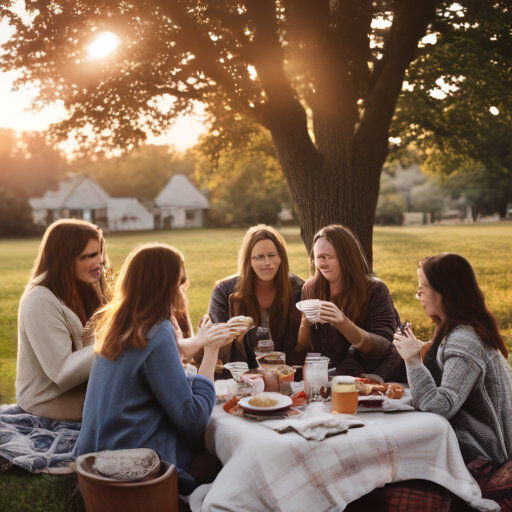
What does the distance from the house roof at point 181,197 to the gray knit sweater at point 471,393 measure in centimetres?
5062

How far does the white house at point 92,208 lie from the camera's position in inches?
2052

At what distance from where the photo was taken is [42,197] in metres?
55.0

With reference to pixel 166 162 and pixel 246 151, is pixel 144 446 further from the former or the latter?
pixel 166 162

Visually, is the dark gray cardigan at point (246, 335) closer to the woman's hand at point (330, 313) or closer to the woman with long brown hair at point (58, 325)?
the woman's hand at point (330, 313)

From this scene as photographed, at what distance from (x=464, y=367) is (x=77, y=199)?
5328 centimetres

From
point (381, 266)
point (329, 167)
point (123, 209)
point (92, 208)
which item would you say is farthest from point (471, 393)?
point (92, 208)

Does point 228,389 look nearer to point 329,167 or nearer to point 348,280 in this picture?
point 348,280

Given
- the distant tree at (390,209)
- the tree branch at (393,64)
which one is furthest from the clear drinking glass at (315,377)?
the distant tree at (390,209)

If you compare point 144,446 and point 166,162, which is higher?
point 166,162

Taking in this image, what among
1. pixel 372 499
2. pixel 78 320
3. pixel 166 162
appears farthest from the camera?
pixel 166 162

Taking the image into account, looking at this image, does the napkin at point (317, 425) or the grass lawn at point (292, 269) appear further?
the grass lawn at point (292, 269)

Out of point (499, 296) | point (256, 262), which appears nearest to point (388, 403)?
point (256, 262)

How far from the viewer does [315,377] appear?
11.4 feet

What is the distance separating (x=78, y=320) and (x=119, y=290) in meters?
1.06
